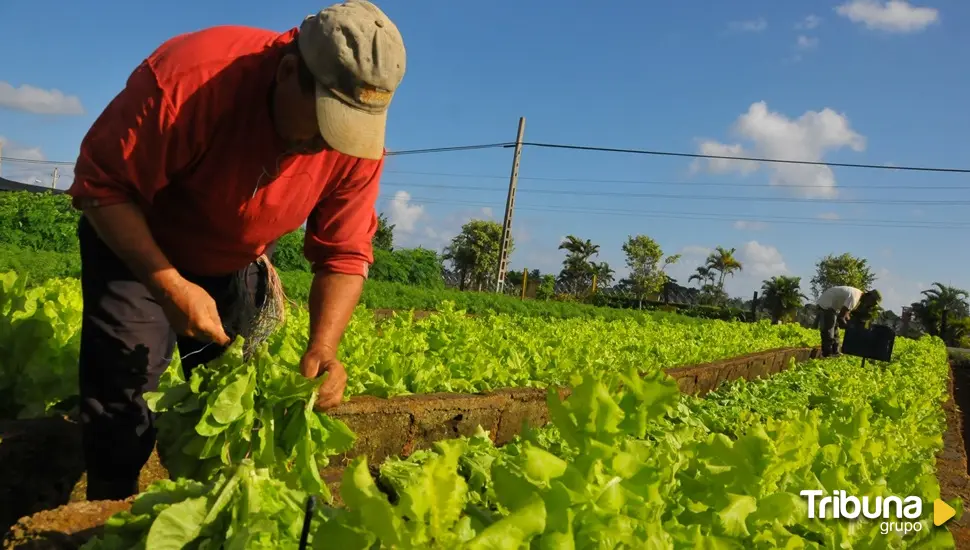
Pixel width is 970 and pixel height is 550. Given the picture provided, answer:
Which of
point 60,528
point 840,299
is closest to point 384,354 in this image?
point 60,528

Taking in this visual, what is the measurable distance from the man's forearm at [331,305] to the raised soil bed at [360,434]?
512 mm

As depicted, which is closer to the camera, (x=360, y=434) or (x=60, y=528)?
(x=60, y=528)

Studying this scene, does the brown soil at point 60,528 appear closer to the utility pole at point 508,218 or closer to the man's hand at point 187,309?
the man's hand at point 187,309

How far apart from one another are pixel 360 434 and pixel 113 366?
1.28 metres

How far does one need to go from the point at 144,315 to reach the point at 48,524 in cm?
102

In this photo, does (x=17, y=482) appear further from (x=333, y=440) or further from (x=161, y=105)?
(x=161, y=105)

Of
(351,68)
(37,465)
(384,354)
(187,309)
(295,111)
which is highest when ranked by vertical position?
(351,68)

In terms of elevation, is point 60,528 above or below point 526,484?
below

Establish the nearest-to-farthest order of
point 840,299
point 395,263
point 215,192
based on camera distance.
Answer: point 215,192
point 840,299
point 395,263

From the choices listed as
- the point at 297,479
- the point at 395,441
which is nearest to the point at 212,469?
the point at 297,479

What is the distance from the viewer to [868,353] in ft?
41.9

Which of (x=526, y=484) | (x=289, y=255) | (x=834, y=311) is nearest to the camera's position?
(x=526, y=484)

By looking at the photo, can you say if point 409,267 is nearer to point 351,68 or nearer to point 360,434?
point 360,434

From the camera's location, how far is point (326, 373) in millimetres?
2361
